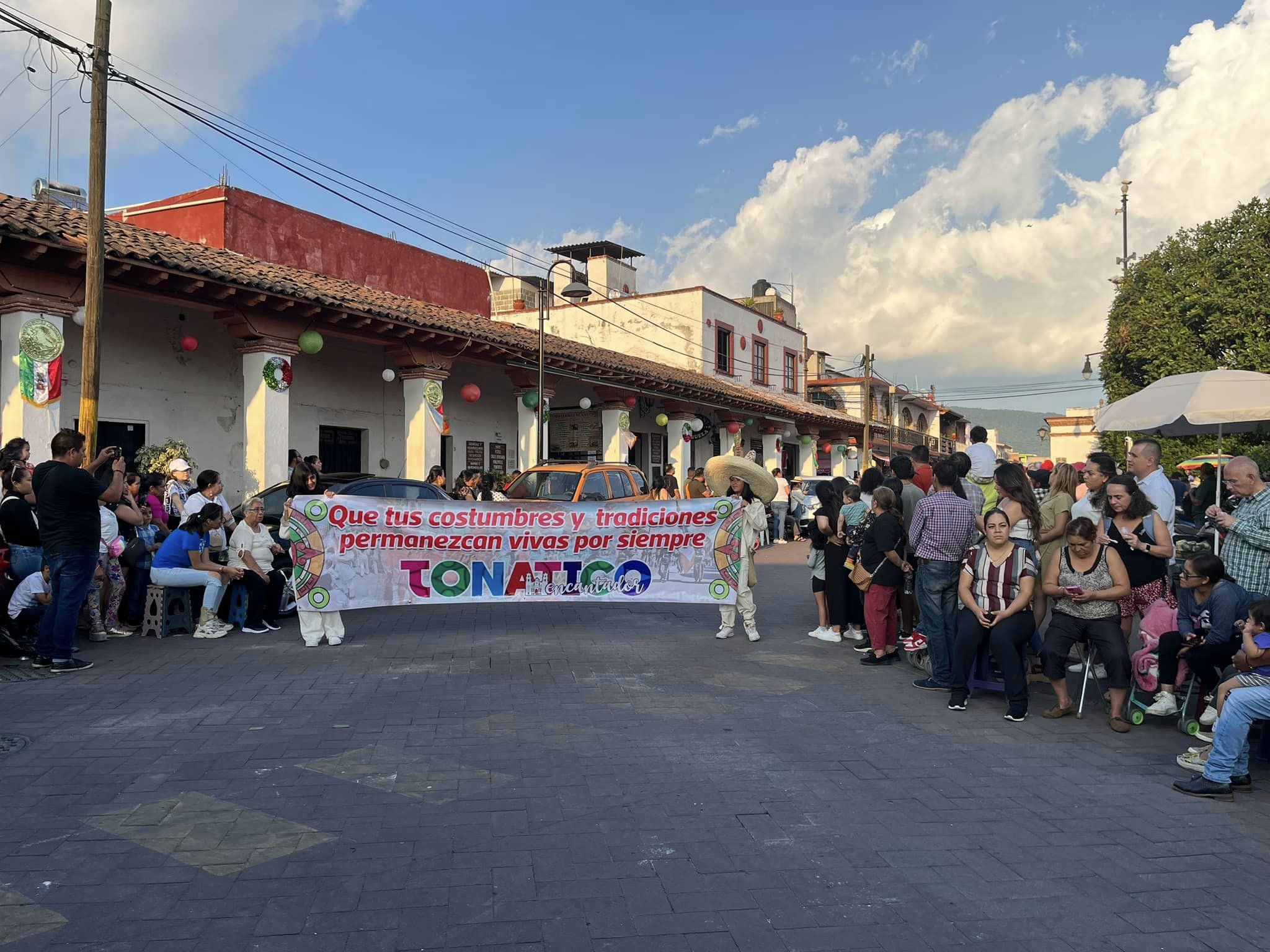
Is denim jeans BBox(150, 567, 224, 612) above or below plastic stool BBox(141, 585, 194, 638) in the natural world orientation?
above

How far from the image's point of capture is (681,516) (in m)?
9.38

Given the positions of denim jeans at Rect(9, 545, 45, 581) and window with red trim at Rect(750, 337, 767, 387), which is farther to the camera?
window with red trim at Rect(750, 337, 767, 387)

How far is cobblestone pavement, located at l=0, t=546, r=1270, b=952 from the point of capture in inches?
130

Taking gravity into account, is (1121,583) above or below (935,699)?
above

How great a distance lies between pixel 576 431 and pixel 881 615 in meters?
16.0

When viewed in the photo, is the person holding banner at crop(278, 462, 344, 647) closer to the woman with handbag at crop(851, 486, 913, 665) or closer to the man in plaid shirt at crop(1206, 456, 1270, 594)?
the woman with handbag at crop(851, 486, 913, 665)

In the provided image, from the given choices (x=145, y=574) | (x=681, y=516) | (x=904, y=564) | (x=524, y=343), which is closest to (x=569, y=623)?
(x=681, y=516)

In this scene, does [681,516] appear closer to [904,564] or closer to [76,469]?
[904,564]

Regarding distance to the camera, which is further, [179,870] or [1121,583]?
[1121,583]

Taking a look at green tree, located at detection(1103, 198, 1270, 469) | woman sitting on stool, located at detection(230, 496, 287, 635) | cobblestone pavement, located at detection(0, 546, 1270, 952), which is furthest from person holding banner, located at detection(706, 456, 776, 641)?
green tree, located at detection(1103, 198, 1270, 469)

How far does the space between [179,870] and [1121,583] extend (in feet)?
19.3

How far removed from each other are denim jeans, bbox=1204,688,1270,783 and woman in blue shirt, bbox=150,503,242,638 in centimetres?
856

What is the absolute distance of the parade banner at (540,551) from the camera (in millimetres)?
9047

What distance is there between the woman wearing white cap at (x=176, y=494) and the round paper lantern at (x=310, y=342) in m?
3.44
